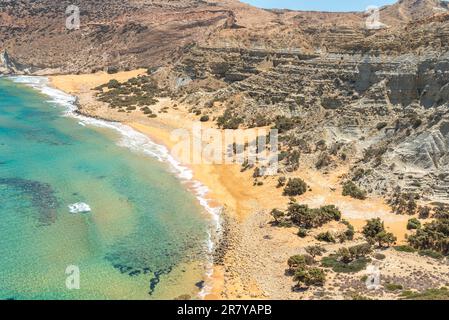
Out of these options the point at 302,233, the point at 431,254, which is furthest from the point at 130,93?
the point at 431,254

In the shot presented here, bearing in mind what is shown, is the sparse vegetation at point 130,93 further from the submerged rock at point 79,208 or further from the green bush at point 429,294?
the green bush at point 429,294

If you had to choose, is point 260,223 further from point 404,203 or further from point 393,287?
point 393,287

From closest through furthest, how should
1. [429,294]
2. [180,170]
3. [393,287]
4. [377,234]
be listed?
[429,294] → [393,287] → [377,234] → [180,170]

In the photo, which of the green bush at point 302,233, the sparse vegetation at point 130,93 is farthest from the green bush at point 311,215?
→ the sparse vegetation at point 130,93

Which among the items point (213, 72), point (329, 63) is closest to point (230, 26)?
point (213, 72)

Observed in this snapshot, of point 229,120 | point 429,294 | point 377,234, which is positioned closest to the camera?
point 429,294

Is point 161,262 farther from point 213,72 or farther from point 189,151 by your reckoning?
point 213,72

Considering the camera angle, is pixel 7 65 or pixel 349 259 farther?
pixel 7 65

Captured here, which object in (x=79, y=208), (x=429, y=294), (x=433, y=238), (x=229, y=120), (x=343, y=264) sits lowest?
(x=343, y=264)
